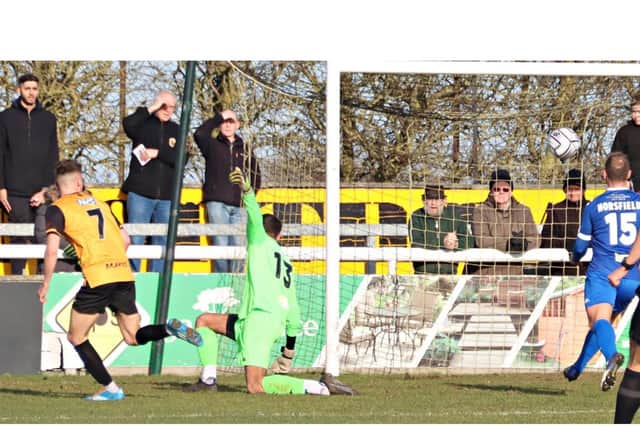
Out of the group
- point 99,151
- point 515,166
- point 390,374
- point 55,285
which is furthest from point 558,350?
point 99,151

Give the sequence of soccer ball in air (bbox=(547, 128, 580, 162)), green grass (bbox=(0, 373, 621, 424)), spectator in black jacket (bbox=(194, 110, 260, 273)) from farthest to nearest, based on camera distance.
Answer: soccer ball in air (bbox=(547, 128, 580, 162)) → spectator in black jacket (bbox=(194, 110, 260, 273)) → green grass (bbox=(0, 373, 621, 424))

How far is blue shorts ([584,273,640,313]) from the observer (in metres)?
11.1

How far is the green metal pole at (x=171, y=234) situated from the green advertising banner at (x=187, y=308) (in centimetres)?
14

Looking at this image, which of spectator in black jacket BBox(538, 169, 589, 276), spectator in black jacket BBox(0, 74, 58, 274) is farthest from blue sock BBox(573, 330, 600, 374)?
spectator in black jacket BBox(0, 74, 58, 274)

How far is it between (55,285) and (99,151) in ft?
17.4

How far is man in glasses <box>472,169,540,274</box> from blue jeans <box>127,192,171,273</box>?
3.45m

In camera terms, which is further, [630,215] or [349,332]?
[349,332]

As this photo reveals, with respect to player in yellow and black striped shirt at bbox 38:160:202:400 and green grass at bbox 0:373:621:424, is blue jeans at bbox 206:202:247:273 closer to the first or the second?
green grass at bbox 0:373:621:424

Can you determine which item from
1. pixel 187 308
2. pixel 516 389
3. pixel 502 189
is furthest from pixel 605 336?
pixel 187 308

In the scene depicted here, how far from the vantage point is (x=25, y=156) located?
13875 mm

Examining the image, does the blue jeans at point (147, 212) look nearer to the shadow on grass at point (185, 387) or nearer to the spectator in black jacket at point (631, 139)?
the shadow on grass at point (185, 387)

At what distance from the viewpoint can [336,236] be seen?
1222cm

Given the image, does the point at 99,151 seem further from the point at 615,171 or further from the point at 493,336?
the point at 615,171

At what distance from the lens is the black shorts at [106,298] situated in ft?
35.3
